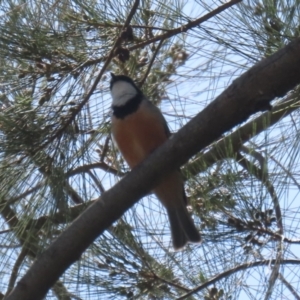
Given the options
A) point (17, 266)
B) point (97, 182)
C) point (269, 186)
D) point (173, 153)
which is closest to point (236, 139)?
A: point (269, 186)

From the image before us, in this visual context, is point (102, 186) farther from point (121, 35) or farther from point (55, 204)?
point (121, 35)

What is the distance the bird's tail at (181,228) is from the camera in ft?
7.01

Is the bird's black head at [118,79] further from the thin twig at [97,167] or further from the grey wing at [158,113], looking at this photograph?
the thin twig at [97,167]

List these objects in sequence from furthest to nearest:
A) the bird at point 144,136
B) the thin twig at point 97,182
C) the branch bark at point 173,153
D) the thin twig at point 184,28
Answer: the bird at point 144,136 < the thin twig at point 97,182 < the thin twig at point 184,28 < the branch bark at point 173,153

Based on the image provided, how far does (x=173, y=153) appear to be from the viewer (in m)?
1.48

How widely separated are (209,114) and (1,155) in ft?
2.10

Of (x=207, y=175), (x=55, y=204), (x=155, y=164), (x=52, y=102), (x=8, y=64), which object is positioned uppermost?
(x=8, y=64)

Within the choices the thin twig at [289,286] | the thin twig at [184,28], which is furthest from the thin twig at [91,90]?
the thin twig at [289,286]

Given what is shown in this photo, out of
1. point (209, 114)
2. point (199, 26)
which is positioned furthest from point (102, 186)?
point (209, 114)

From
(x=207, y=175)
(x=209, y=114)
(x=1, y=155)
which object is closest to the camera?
(x=209, y=114)

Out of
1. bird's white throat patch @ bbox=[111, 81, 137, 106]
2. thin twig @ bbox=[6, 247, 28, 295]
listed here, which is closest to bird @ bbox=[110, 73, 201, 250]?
bird's white throat patch @ bbox=[111, 81, 137, 106]

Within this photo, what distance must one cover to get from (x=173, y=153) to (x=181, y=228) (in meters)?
0.74

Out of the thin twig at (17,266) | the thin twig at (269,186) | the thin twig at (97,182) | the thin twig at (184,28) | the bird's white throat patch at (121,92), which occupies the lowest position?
the thin twig at (269,186)

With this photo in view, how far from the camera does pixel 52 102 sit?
1867 mm
